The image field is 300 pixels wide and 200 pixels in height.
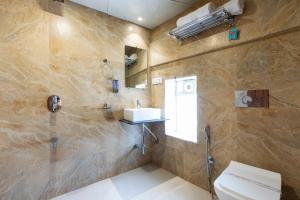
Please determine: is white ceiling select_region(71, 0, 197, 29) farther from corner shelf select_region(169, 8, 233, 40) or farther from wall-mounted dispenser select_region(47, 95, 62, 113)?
wall-mounted dispenser select_region(47, 95, 62, 113)

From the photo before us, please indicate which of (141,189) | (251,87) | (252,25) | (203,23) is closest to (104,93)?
(141,189)

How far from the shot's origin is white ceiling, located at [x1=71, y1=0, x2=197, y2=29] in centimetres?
214

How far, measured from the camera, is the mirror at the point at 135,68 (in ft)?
8.71

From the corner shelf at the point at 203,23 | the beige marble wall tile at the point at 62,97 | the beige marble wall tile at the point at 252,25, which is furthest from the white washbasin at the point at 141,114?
the corner shelf at the point at 203,23

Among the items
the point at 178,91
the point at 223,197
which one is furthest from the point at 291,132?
the point at 178,91

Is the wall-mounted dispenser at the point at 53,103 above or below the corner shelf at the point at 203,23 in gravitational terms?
below

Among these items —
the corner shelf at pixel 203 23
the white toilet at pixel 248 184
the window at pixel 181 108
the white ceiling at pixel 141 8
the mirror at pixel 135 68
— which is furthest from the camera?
the mirror at pixel 135 68

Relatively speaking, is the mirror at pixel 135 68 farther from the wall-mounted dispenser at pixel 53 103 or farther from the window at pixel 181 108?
the wall-mounted dispenser at pixel 53 103

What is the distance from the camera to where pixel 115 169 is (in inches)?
98.7

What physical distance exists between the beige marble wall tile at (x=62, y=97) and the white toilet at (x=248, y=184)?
64.7 inches

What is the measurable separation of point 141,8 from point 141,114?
5.19 ft

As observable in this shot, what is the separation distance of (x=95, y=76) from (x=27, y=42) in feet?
2.83

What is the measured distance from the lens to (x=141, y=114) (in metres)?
2.34

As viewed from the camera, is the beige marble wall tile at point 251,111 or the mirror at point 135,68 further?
the mirror at point 135,68
